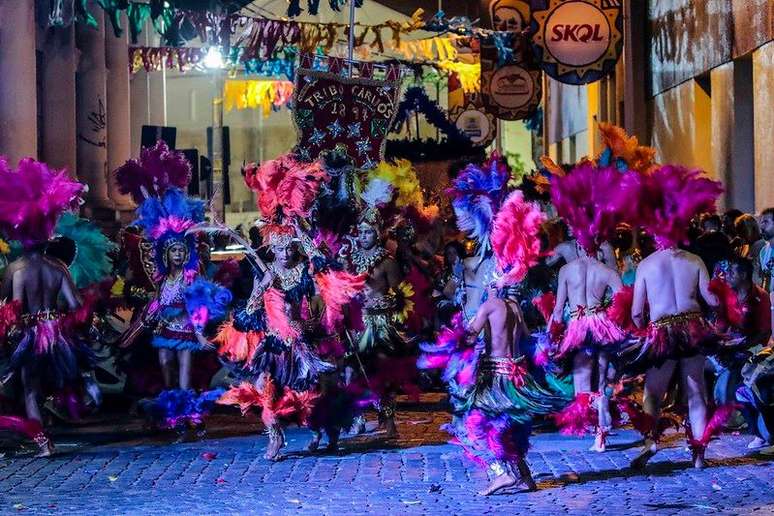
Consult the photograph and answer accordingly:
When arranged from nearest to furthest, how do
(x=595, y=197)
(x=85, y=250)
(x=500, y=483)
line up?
(x=500, y=483)
(x=595, y=197)
(x=85, y=250)

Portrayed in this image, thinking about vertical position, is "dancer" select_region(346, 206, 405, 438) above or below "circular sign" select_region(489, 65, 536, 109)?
below

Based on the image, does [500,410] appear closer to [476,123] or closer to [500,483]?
[500,483]

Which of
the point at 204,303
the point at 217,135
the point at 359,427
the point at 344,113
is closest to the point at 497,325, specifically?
the point at 359,427

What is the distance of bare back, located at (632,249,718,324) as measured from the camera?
11.2 meters

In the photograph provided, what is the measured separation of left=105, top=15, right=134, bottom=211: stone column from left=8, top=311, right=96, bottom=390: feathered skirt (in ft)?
84.6

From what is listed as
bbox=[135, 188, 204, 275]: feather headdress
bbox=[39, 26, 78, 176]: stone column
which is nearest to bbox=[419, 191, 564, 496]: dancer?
bbox=[135, 188, 204, 275]: feather headdress

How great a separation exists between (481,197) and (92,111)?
2595 cm

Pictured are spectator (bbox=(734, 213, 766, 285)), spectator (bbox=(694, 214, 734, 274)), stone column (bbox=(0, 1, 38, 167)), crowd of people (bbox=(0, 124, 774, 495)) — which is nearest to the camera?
crowd of people (bbox=(0, 124, 774, 495))

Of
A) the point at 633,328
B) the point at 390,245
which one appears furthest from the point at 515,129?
the point at 633,328

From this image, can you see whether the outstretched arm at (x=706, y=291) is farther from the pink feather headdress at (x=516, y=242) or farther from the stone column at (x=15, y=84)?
the stone column at (x=15, y=84)

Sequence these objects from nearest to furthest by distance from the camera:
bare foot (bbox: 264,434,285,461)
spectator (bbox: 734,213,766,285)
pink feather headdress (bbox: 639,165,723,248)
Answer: pink feather headdress (bbox: 639,165,723,248), bare foot (bbox: 264,434,285,461), spectator (bbox: 734,213,766,285)

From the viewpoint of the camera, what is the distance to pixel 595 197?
11.5 m

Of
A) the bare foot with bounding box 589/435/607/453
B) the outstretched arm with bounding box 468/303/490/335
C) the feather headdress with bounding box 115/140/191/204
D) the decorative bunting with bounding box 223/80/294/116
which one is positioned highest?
the decorative bunting with bounding box 223/80/294/116

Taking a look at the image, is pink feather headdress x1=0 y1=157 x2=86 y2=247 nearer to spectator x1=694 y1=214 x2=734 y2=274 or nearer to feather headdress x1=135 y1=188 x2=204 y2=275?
feather headdress x1=135 y1=188 x2=204 y2=275
